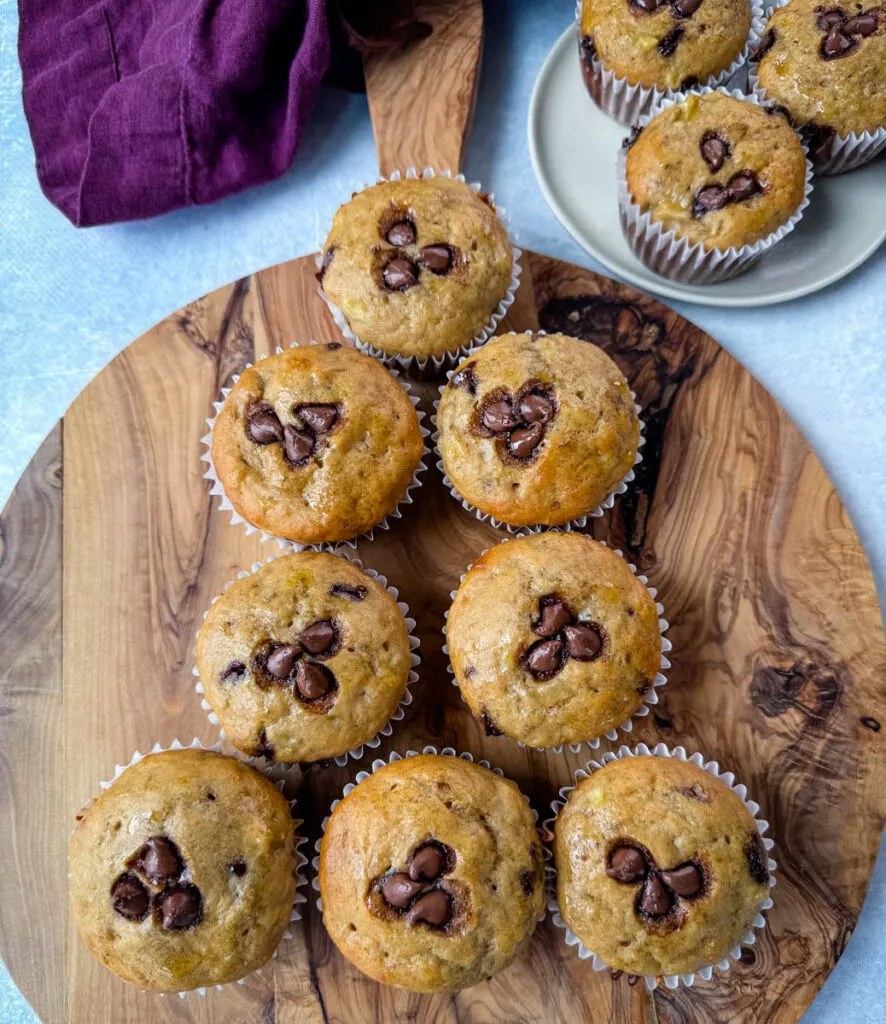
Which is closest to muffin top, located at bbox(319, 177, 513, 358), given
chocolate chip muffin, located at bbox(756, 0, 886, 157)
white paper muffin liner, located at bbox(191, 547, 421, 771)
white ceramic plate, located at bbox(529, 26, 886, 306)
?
white ceramic plate, located at bbox(529, 26, 886, 306)

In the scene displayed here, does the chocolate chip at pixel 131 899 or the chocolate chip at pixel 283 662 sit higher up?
the chocolate chip at pixel 283 662

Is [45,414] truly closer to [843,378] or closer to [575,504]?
[575,504]

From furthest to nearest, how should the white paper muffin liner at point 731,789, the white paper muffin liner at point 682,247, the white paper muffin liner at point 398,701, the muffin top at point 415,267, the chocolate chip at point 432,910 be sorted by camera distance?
the white paper muffin liner at point 682,247, the muffin top at point 415,267, the white paper muffin liner at point 398,701, the white paper muffin liner at point 731,789, the chocolate chip at point 432,910

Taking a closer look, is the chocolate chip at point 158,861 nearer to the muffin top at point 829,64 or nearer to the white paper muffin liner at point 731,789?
the white paper muffin liner at point 731,789

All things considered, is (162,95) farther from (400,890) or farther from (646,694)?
(400,890)

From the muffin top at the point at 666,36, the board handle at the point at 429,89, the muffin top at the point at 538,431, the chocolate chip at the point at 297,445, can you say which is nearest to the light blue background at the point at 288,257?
the board handle at the point at 429,89

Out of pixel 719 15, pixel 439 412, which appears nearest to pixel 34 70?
pixel 439 412

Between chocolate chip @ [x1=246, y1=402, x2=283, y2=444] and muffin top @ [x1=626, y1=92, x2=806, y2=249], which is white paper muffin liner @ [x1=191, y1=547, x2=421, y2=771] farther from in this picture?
muffin top @ [x1=626, y1=92, x2=806, y2=249]
